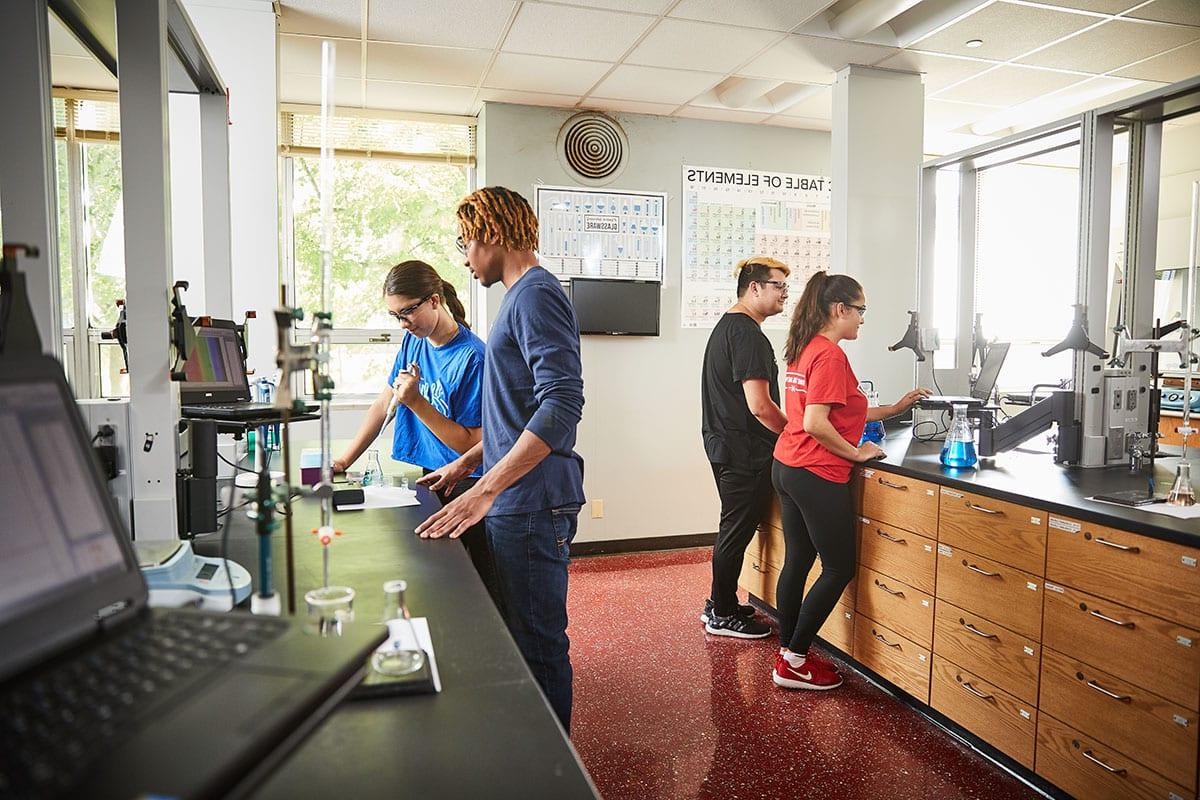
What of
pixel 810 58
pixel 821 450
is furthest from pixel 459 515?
pixel 810 58

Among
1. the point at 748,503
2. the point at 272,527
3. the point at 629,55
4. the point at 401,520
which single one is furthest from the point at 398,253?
the point at 272,527

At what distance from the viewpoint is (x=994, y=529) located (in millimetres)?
2318

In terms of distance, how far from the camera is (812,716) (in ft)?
8.84

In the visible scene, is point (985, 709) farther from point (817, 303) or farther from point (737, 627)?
point (817, 303)

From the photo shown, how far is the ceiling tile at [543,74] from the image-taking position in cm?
379

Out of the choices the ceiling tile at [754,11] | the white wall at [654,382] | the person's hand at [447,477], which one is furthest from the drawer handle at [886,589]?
the ceiling tile at [754,11]

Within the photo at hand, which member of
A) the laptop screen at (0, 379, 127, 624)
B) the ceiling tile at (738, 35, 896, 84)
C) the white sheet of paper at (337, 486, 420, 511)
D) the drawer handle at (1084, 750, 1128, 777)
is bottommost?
the drawer handle at (1084, 750, 1128, 777)

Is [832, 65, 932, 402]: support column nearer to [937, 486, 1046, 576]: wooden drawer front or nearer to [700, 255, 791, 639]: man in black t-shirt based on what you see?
[700, 255, 791, 639]: man in black t-shirt

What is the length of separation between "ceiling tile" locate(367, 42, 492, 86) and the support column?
1.79m

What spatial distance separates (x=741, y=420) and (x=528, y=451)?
1806mm

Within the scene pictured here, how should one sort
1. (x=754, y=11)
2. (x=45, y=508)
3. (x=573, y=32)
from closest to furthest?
1. (x=45, y=508)
2. (x=754, y=11)
3. (x=573, y=32)

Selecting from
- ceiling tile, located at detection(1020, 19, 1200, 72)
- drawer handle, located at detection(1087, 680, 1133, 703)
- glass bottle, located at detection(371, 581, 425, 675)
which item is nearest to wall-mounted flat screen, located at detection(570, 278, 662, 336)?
ceiling tile, located at detection(1020, 19, 1200, 72)

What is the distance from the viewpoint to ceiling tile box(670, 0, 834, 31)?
314cm

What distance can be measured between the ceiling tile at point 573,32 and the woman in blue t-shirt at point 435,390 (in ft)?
4.63
